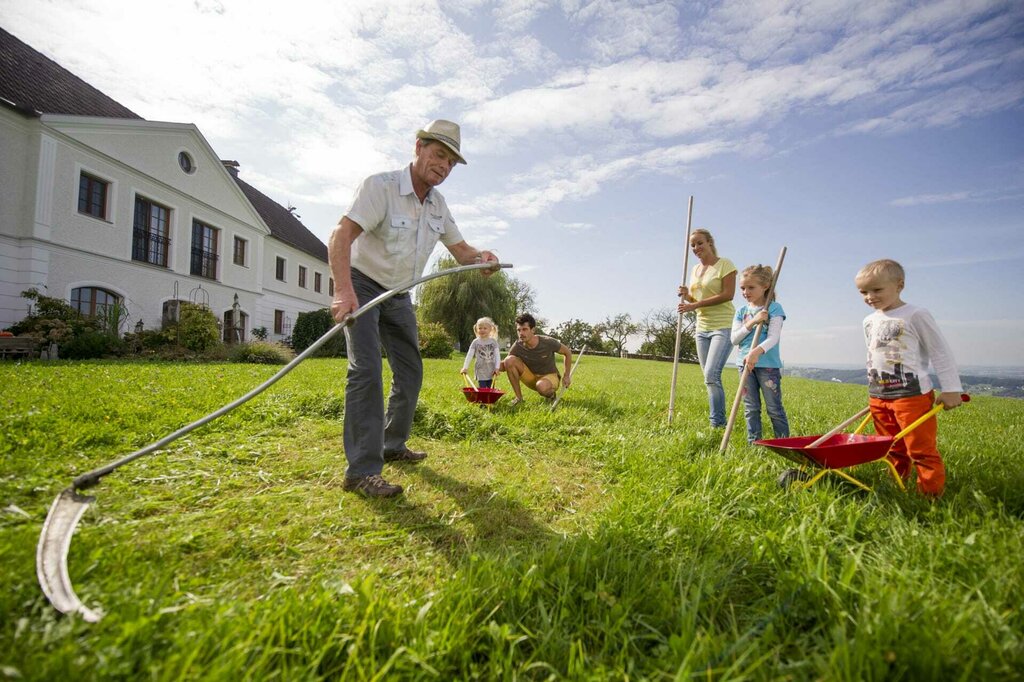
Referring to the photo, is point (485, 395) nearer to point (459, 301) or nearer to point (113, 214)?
point (113, 214)

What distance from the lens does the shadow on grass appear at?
2322 mm

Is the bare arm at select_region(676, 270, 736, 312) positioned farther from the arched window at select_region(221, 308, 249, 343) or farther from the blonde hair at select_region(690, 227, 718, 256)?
the arched window at select_region(221, 308, 249, 343)

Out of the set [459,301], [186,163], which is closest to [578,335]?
[459,301]

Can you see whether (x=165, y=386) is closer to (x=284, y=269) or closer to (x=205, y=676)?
(x=205, y=676)

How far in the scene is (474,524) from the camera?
2.61m

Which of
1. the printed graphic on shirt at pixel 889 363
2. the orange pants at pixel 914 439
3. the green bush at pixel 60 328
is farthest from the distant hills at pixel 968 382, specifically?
the green bush at pixel 60 328

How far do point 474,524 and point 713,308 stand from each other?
3641 mm

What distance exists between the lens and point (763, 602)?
5.70 ft

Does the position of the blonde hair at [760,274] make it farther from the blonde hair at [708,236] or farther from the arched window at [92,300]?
the arched window at [92,300]

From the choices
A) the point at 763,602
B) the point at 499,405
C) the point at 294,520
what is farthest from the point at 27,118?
the point at 763,602

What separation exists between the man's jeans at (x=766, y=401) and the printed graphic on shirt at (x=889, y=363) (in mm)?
940

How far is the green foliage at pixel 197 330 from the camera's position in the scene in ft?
47.7

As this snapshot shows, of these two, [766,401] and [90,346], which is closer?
[766,401]

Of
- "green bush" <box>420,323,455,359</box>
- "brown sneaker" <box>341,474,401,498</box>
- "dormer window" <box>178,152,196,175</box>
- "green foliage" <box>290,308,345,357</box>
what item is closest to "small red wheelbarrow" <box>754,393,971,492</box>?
"brown sneaker" <box>341,474,401,498</box>
